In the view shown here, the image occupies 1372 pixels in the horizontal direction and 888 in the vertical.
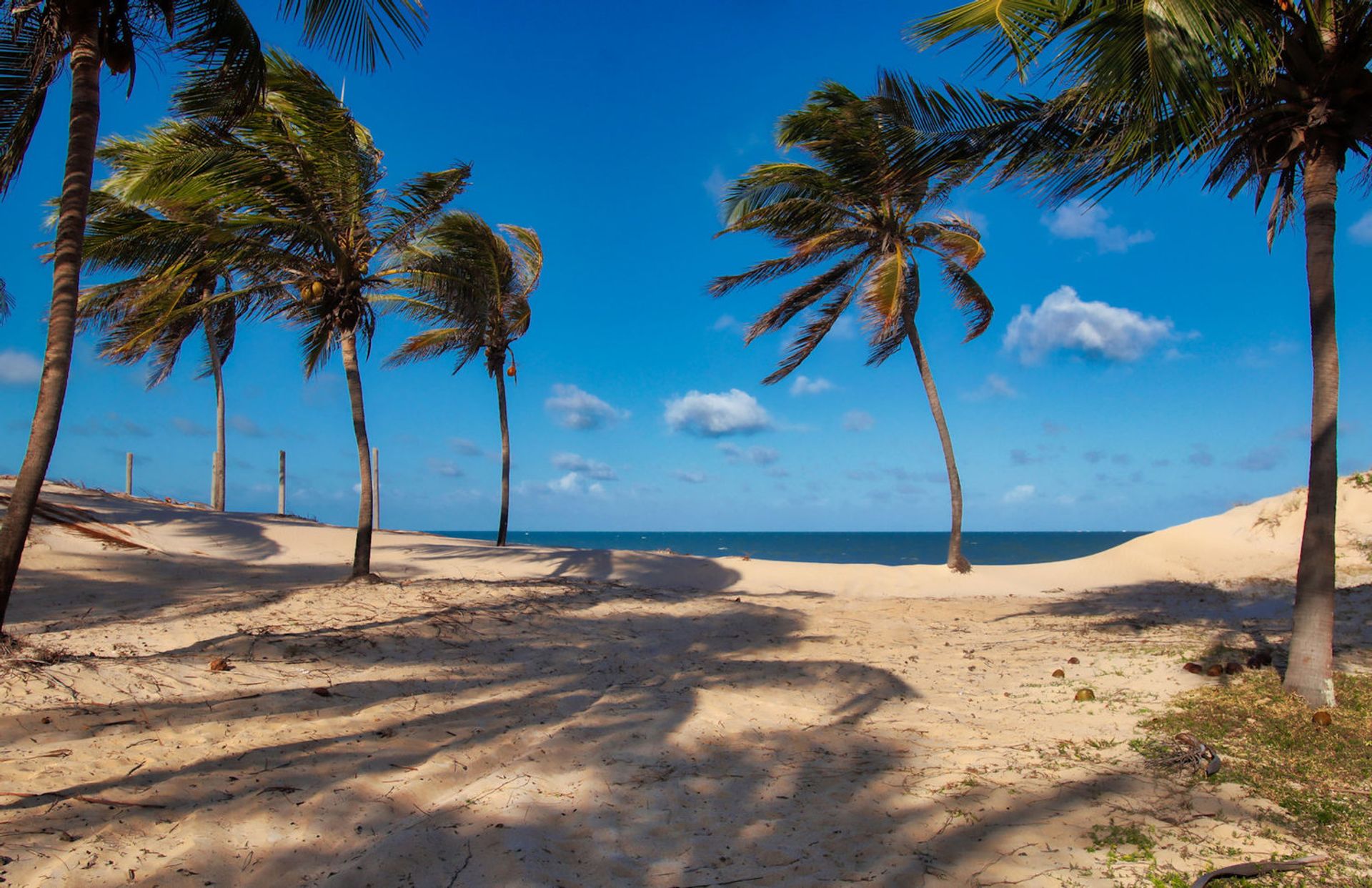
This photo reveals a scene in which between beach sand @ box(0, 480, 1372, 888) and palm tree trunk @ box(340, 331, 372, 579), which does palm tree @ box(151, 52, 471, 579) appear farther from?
beach sand @ box(0, 480, 1372, 888)

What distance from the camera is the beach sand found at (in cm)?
320

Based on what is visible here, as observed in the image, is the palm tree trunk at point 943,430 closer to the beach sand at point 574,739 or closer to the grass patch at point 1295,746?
the beach sand at point 574,739

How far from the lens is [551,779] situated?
13.5 feet

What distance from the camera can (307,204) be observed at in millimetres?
8812

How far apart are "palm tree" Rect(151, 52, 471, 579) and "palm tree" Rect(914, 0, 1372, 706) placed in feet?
22.8

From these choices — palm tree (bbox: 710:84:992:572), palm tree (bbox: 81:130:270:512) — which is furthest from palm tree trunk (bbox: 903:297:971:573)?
palm tree (bbox: 81:130:270:512)

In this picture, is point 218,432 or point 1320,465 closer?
point 1320,465

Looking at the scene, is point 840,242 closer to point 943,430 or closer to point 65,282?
point 943,430

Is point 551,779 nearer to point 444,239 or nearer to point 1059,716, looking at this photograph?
point 1059,716

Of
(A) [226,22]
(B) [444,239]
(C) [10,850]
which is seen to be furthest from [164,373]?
(C) [10,850]

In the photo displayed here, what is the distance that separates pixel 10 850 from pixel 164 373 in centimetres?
1954

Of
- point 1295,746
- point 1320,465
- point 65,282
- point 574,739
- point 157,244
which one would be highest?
point 157,244

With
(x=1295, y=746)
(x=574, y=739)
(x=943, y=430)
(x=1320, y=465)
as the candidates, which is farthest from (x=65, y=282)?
(x=943, y=430)

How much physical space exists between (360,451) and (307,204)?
313 cm
